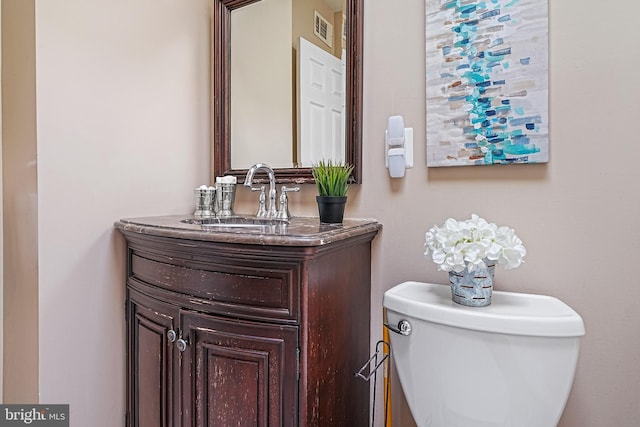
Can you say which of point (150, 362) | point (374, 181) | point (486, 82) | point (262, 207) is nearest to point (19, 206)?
point (150, 362)

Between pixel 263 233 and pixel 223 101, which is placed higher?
pixel 223 101

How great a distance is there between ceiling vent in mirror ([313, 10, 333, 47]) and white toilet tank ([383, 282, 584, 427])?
0.93 metres

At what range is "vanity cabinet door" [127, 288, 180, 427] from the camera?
101 centimetres

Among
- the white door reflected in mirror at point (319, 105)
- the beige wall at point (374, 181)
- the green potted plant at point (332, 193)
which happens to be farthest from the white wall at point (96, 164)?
the green potted plant at point (332, 193)

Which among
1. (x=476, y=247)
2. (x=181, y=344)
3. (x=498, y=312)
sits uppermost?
(x=476, y=247)

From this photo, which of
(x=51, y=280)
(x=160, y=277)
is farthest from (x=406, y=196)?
(x=51, y=280)

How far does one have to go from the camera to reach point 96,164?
1188 mm

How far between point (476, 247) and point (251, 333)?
1.86ft

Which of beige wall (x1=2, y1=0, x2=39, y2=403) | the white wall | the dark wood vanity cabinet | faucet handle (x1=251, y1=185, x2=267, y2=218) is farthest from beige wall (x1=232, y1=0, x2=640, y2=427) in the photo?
beige wall (x1=2, y1=0, x2=39, y2=403)

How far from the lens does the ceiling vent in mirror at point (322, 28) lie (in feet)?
4.11

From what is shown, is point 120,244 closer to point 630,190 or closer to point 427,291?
point 427,291

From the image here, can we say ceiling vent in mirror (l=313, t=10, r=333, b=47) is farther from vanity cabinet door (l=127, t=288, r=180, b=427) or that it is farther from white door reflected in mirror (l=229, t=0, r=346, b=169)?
vanity cabinet door (l=127, t=288, r=180, b=427)

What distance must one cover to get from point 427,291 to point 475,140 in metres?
0.46

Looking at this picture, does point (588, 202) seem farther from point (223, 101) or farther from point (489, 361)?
point (223, 101)
